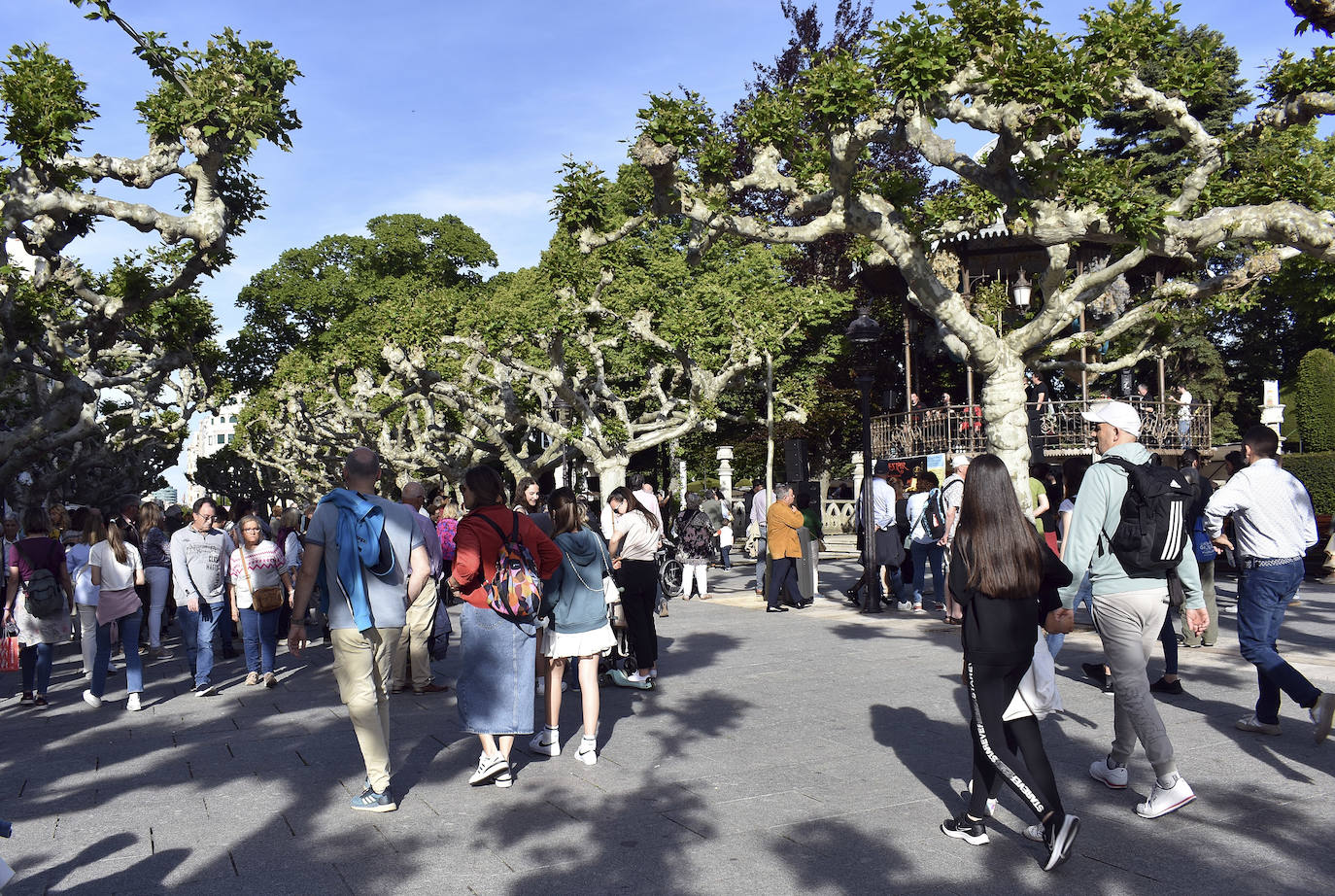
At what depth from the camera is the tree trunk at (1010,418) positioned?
35.3 feet

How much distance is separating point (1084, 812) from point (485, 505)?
12.1 feet

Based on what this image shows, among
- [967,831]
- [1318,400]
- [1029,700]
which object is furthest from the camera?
[1318,400]

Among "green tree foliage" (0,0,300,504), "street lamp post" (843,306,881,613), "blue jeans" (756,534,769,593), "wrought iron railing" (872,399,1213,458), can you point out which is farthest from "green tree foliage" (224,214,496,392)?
"street lamp post" (843,306,881,613)

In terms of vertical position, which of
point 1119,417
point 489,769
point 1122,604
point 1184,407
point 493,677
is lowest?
point 489,769

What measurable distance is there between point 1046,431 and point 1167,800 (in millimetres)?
21569

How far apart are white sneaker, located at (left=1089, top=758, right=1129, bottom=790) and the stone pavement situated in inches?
2.6

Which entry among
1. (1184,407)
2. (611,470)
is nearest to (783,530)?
(611,470)

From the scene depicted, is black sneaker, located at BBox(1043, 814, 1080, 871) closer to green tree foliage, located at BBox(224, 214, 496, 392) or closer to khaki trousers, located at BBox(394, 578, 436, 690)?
khaki trousers, located at BBox(394, 578, 436, 690)

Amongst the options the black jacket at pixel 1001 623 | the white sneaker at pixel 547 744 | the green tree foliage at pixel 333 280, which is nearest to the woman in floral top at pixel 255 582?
the white sneaker at pixel 547 744

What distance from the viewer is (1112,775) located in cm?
530

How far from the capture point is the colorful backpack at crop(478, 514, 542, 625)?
5941 millimetres

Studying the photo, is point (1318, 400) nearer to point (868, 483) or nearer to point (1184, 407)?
point (1184, 407)

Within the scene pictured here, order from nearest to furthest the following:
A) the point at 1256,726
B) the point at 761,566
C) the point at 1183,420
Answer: the point at 1256,726
the point at 761,566
the point at 1183,420

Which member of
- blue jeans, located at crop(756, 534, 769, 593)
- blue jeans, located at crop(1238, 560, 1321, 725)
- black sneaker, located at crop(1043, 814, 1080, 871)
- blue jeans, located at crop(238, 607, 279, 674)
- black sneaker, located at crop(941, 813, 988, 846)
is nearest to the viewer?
black sneaker, located at crop(1043, 814, 1080, 871)
